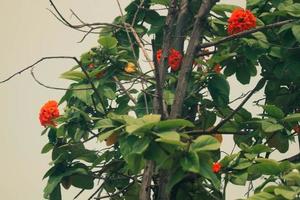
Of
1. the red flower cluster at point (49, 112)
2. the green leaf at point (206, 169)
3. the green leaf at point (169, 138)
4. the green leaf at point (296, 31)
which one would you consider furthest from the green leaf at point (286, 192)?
the red flower cluster at point (49, 112)

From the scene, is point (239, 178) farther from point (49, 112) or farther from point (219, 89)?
point (49, 112)

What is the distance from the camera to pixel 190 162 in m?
2.45

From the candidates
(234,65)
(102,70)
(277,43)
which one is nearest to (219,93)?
(234,65)

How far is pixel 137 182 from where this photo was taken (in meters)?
3.12

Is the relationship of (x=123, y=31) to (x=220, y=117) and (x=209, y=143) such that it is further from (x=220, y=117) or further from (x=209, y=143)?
(x=209, y=143)

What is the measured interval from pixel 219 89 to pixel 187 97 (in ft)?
0.84

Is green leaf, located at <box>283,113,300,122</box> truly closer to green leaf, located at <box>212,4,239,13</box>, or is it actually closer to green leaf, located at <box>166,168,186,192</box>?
green leaf, located at <box>166,168,186,192</box>

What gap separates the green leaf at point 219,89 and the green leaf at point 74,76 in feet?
2.28

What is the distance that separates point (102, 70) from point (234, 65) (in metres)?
0.73

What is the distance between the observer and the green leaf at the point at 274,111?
2785 mm

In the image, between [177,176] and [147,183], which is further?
[147,183]

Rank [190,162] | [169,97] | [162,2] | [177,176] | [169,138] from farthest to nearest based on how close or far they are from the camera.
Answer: [162,2] < [169,97] < [177,176] < [190,162] < [169,138]

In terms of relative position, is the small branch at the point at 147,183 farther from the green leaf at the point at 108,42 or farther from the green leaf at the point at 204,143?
the green leaf at the point at 108,42

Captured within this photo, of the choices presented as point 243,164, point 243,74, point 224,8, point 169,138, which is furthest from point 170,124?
point 224,8
